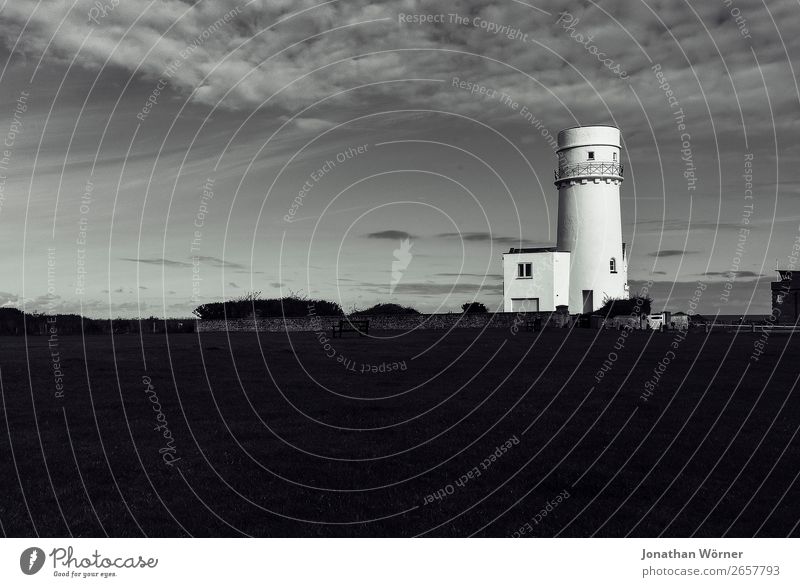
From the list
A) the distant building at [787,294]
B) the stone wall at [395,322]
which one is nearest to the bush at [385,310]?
the stone wall at [395,322]

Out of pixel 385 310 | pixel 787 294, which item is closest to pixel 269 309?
pixel 385 310

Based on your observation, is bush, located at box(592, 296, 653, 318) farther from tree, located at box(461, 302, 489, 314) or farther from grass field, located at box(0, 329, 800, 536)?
grass field, located at box(0, 329, 800, 536)

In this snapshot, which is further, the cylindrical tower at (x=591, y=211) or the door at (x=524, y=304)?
the door at (x=524, y=304)

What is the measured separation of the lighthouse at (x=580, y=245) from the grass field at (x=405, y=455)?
115ft

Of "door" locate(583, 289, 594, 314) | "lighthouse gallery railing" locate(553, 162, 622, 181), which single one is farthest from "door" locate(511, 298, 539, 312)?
"lighthouse gallery railing" locate(553, 162, 622, 181)

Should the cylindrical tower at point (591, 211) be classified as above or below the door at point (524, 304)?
above

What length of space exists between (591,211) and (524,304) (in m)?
8.69

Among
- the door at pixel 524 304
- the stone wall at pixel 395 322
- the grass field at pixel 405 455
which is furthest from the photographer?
the door at pixel 524 304

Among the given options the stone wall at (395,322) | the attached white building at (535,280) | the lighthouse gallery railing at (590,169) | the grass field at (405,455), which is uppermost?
the lighthouse gallery railing at (590,169)

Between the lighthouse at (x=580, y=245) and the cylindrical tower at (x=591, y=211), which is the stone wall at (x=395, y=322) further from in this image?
the cylindrical tower at (x=591, y=211)

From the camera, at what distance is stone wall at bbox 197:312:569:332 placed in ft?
165

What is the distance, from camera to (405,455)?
10086 millimetres

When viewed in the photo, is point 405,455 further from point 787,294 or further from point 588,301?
point 787,294

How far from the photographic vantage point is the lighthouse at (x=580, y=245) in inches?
2092
